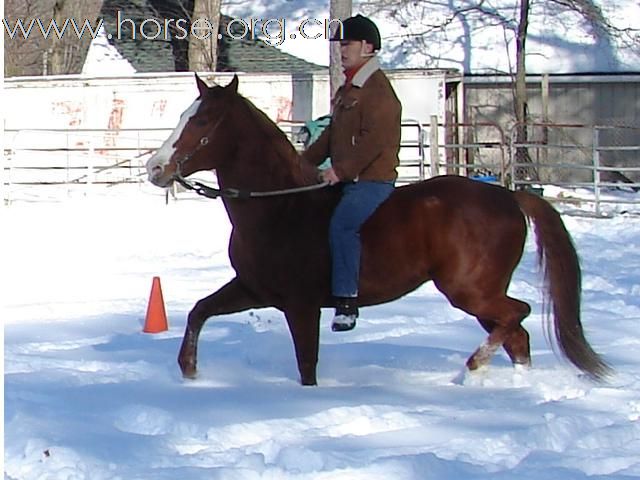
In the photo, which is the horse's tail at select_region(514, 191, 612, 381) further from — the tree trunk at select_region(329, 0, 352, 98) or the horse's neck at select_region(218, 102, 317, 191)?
the tree trunk at select_region(329, 0, 352, 98)

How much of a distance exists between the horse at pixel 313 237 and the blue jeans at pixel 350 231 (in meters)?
0.06

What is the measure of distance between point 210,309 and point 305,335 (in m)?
0.61

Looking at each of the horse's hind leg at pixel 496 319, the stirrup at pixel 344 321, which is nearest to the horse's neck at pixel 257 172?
the stirrup at pixel 344 321

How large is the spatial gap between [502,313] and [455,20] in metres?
20.6

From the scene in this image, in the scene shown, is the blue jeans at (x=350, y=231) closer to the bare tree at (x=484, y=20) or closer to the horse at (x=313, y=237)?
the horse at (x=313, y=237)

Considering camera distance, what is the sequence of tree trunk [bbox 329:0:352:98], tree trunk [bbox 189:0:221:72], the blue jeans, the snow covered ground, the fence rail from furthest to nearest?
1. tree trunk [bbox 189:0:221:72]
2. the fence rail
3. tree trunk [bbox 329:0:352:98]
4. the blue jeans
5. the snow covered ground

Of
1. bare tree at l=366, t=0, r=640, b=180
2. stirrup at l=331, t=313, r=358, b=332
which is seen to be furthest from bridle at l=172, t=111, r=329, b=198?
bare tree at l=366, t=0, r=640, b=180

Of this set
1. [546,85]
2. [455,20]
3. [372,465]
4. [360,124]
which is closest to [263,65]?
[455,20]

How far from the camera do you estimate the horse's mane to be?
5949 mm

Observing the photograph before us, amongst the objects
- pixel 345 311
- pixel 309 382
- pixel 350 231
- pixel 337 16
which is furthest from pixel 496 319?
pixel 337 16

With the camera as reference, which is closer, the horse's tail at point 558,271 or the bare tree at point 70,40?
the horse's tail at point 558,271

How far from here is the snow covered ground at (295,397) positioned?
4.27 meters

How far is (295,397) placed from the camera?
559cm

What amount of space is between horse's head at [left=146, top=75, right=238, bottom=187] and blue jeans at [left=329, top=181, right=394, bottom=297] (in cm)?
75
